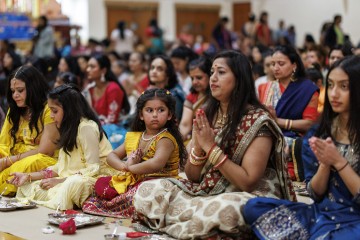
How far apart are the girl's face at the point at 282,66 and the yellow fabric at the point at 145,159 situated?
1571 mm

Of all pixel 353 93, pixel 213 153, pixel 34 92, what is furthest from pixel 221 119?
pixel 34 92

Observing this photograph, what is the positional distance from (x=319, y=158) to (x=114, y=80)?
4436 mm

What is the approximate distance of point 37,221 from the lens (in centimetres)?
437

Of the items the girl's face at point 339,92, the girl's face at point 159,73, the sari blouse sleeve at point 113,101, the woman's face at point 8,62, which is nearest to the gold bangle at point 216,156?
the girl's face at point 339,92

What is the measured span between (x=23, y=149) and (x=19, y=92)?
18.6 inches

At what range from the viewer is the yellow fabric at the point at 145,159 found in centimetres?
454

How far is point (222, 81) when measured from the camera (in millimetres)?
3842

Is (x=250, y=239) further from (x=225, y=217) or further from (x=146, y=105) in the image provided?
(x=146, y=105)

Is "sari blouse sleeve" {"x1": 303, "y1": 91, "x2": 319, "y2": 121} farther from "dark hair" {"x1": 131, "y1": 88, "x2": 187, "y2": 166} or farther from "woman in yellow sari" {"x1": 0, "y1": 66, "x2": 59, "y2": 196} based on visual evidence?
"woman in yellow sari" {"x1": 0, "y1": 66, "x2": 59, "y2": 196}

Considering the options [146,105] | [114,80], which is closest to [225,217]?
[146,105]

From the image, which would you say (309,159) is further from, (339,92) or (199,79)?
(199,79)

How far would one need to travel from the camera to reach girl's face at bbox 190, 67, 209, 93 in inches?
242

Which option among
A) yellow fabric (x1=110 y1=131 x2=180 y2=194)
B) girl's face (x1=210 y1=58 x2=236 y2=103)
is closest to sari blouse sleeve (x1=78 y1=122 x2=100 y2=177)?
yellow fabric (x1=110 y1=131 x2=180 y2=194)

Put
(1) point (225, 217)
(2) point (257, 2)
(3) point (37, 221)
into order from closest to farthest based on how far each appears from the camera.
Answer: (1) point (225, 217), (3) point (37, 221), (2) point (257, 2)
